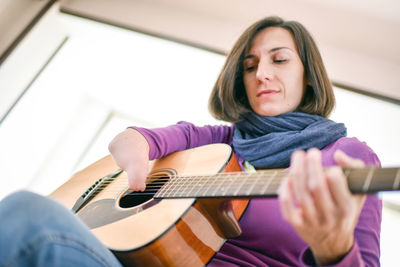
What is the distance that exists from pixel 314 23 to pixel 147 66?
0.86 m

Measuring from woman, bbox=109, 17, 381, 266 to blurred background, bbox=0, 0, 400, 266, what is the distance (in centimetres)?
38

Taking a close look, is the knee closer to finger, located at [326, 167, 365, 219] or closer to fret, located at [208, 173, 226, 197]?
fret, located at [208, 173, 226, 197]

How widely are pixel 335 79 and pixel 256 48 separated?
47cm

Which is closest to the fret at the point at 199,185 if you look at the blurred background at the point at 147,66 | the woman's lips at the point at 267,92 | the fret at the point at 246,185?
the fret at the point at 246,185

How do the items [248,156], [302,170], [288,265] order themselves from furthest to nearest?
[248,156], [288,265], [302,170]

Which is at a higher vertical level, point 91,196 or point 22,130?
point 91,196

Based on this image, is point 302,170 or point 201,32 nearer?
point 302,170

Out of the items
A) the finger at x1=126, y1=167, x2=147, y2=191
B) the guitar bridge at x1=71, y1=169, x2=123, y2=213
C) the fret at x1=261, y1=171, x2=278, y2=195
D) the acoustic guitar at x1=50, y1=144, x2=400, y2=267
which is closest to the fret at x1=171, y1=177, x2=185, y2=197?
the acoustic guitar at x1=50, y1=144, x2=400, y2=267

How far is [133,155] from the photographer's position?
0.94 meters

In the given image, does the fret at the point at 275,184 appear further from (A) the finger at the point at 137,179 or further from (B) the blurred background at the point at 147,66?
(B) the blurred background at the point at 147,66

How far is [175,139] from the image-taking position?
1059mm

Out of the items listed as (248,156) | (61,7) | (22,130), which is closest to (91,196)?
(248,156)

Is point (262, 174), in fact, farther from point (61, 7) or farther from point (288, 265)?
point (61, 7)

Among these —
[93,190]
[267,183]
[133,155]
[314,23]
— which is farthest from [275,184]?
[314,23]
